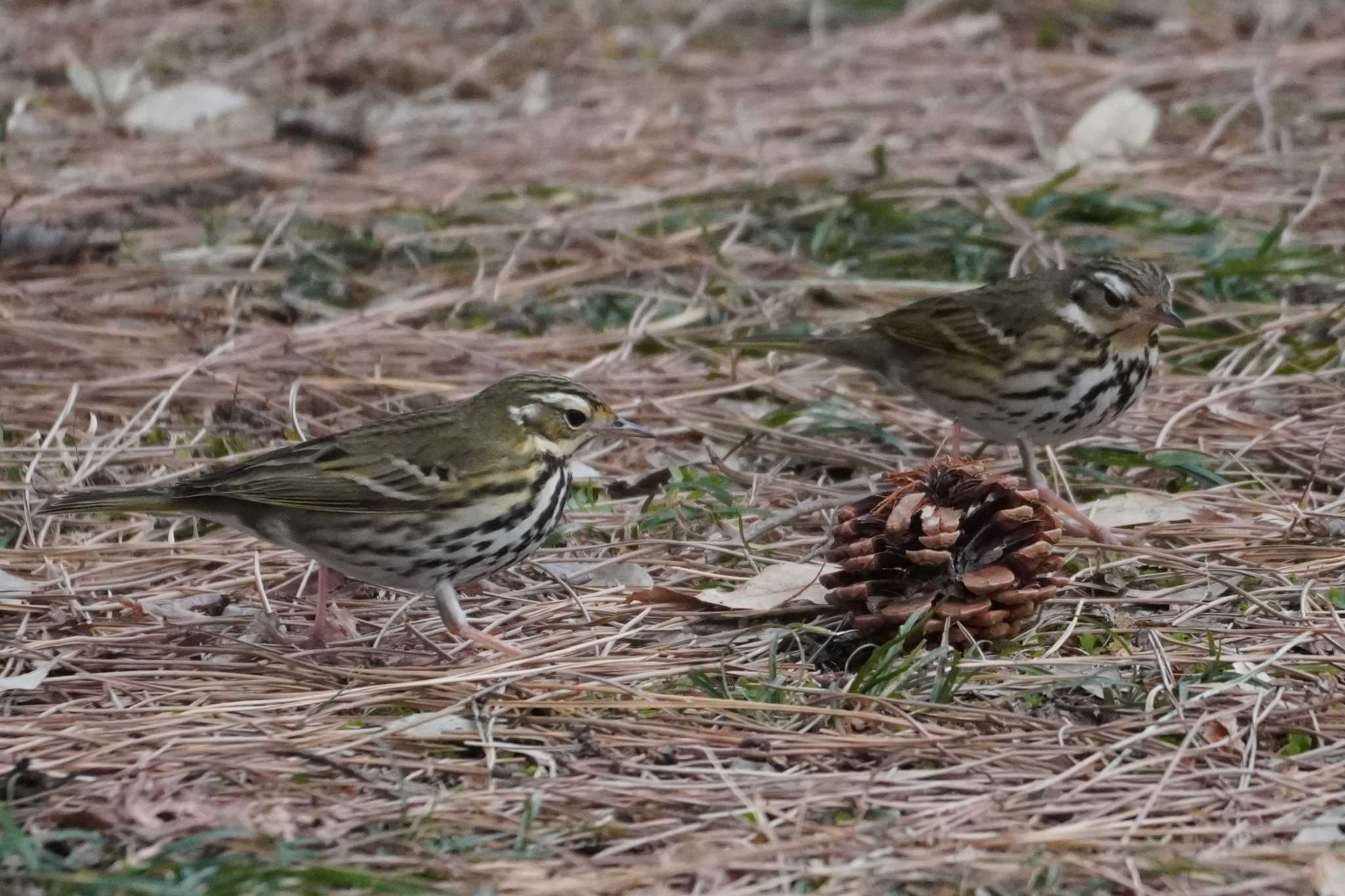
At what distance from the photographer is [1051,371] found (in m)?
5.90

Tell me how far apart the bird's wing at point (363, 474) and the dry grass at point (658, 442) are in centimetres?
38

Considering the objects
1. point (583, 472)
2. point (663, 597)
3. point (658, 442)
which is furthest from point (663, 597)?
point (658, 442)

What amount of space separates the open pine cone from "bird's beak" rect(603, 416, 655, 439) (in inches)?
26.5

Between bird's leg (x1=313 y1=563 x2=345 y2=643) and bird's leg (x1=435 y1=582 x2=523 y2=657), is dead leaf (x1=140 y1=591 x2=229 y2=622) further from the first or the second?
bird's leg (x1=435 y1=582 x2=523 y2=657)

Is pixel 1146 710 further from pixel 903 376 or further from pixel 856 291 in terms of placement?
pixel 856 291

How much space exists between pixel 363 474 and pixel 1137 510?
247cm

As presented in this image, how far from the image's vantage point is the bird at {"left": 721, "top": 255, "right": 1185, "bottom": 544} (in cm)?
585

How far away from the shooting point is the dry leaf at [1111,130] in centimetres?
920

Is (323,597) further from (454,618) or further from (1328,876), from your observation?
(1328,876)

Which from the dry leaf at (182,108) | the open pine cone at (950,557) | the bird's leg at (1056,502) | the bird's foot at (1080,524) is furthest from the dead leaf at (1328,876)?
the dry leaf at (182,108)

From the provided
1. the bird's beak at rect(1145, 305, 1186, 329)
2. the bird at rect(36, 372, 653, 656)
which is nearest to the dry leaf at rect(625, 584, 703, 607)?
the bird at rect(36, 372, 653, 656)

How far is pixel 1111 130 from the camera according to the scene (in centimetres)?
954

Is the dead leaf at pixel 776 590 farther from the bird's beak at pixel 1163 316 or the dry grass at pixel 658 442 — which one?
the bird's beak at pixel 1163 316

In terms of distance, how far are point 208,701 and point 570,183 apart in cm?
498
